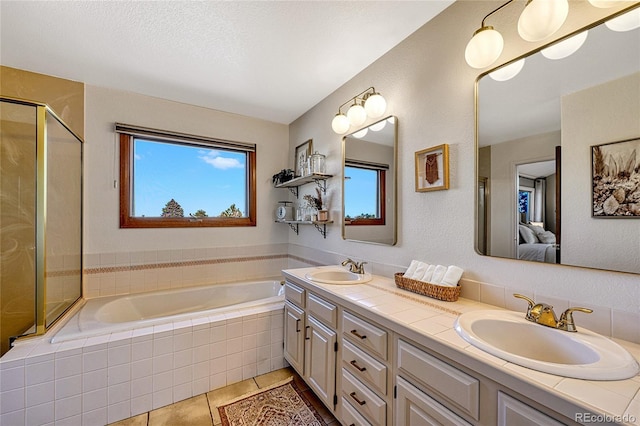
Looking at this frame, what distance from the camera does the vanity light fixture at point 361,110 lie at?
74.3 inches

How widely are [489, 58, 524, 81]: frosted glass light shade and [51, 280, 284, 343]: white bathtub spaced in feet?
7.01

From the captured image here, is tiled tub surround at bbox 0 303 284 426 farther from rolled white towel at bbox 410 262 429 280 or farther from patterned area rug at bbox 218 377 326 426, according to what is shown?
rolled white towel at bbox 410 262 429 280

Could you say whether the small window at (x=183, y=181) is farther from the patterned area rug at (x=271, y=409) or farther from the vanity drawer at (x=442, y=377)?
the vanity drawer at (x=442, y=377)

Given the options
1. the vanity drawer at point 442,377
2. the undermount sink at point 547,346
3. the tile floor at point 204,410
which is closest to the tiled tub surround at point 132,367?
the tile floor at point 204,410

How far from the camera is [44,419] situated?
1.49 meters

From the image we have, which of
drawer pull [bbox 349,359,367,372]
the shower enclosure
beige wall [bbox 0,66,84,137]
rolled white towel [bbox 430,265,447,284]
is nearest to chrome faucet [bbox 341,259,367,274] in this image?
rolled white towel [bbox 430,265,447,284]

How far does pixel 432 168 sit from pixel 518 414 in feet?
3.96

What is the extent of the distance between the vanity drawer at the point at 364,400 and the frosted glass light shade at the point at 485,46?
1.64 metres

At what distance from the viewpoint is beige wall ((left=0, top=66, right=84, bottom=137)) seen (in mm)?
2076

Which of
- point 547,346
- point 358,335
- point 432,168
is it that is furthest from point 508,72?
point 358,335

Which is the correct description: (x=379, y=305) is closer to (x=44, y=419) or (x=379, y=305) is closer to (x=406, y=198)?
(x=406, y=198)

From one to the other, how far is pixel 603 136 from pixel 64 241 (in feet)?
10.9

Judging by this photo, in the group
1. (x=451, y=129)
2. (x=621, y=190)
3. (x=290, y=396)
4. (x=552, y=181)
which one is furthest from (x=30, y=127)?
(x=621, y=190)

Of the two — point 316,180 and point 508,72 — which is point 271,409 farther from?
point 508,72
